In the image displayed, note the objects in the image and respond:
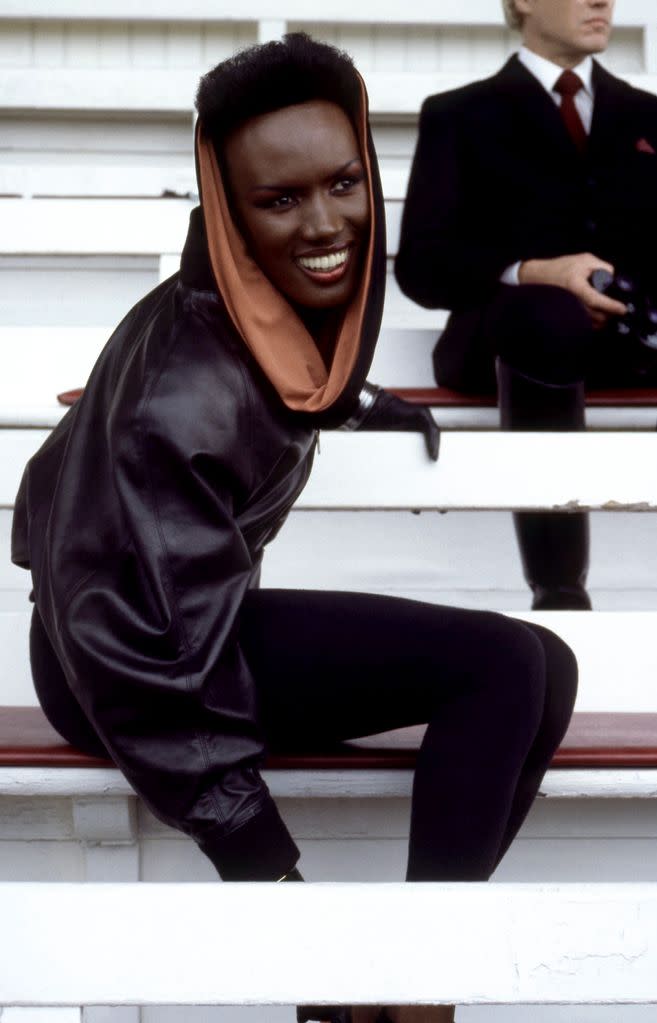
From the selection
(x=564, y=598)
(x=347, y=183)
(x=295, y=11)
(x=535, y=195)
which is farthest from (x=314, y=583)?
(x=295, y=11)

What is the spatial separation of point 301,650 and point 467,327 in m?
0.82

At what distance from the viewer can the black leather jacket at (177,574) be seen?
86 cm

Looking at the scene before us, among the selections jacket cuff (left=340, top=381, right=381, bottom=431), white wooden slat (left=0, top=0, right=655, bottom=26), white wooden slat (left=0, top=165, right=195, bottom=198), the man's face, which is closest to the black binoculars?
the man's face

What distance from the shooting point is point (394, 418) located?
4.21 ft

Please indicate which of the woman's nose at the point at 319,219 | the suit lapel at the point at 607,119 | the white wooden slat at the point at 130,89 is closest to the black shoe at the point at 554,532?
the suit lapel at the point at 607,119

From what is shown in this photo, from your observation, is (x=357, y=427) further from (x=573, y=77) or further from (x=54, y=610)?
(x=573, y=77)

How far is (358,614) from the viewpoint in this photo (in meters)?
0.95

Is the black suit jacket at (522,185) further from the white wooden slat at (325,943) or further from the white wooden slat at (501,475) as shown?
the white wooden slat at (325,943)

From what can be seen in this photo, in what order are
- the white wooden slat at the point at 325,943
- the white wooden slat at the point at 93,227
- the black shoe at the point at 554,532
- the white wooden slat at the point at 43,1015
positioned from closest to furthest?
the white wooden slat at the point at 325,943 < the white wooden slat at the point at 43,1015 < the black shoe at the point at 554,532 < the white wooden slat at the point at 93,227

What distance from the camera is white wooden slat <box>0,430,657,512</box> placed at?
4.26 ft

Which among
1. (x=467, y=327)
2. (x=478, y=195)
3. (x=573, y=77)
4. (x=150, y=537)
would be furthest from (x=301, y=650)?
(x=573, y=77)

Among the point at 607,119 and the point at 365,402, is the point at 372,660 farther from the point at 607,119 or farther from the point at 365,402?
the point at 607,119

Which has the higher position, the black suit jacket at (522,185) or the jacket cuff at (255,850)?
the black suit jacket at (522,185)

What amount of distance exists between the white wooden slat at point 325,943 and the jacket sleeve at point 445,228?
115 centimetres
